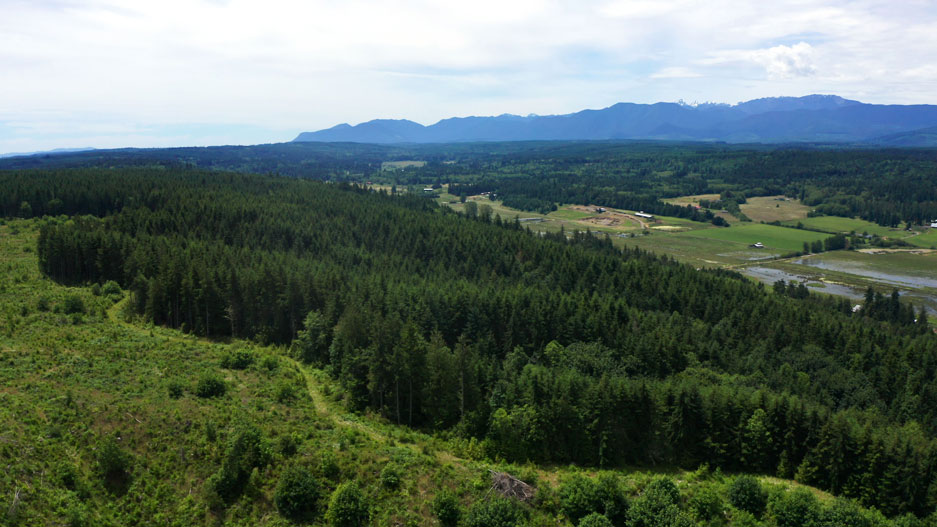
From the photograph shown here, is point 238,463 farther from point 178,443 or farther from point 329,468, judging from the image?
point 329,468

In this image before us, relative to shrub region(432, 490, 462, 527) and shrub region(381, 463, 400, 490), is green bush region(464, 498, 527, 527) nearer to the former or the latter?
shrub region(432, 490, 462, 527)

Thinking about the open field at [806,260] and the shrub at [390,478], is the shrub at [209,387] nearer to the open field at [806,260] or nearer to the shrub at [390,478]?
the shrub at [390,478]

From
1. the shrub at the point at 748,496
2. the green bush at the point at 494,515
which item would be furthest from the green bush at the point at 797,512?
the green bush at the point at 494,515

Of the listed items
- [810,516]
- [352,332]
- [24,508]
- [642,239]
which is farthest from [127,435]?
[642,239]

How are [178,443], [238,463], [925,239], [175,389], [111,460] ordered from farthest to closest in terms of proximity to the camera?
[925,239] < [175,389] < [178,443] < [238,463] < [111,460]

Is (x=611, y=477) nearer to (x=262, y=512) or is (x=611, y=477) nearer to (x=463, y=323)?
(x=262, y=512)

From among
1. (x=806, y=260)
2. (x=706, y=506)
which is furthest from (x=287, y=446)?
(x=806, y=260)
